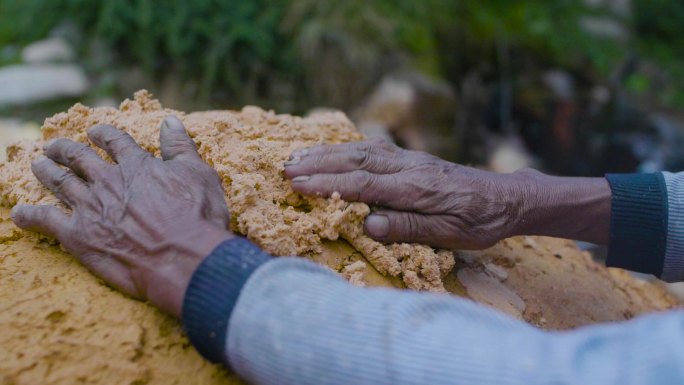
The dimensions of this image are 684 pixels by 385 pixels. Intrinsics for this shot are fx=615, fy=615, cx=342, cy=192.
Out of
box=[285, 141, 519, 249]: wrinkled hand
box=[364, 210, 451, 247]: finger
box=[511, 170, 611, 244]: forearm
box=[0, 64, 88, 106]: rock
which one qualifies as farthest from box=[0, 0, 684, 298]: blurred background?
box=[364, 210, 451, 247]: finger

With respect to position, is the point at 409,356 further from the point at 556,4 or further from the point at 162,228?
the point at 556,4

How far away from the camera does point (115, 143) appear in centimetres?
157

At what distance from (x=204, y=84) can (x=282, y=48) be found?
89cm

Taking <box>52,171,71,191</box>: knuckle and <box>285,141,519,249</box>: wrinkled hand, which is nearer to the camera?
<box>52,171,71,191</box>: knuckle

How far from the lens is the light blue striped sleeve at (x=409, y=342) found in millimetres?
1036

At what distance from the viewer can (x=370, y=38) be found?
6191mm

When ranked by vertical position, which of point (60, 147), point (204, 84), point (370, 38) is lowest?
point (204, 84)

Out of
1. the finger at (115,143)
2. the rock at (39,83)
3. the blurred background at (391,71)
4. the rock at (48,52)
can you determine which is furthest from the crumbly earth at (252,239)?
the rock at (48,52)

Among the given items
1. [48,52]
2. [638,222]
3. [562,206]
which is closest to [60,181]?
[562,206]

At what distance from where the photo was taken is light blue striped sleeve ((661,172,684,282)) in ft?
5.68

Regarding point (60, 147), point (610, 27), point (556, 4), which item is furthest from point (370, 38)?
point (60, 147)

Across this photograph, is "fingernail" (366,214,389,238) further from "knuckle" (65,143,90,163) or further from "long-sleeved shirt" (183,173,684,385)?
"knuckle" (65,143,90,163)

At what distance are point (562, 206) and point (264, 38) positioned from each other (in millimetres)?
4572

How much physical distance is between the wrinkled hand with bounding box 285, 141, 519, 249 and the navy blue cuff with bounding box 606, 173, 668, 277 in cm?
33
